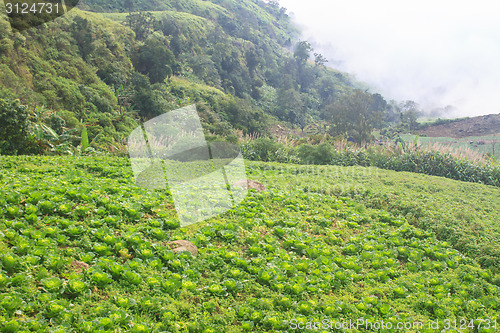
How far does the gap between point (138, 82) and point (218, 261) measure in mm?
19272

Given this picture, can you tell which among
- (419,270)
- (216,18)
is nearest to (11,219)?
(419,270)

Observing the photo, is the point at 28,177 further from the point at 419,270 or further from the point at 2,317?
the point at 419,270

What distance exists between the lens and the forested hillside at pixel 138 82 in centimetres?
1098

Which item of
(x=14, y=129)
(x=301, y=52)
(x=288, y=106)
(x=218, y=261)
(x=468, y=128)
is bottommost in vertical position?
(x=218, y=261)

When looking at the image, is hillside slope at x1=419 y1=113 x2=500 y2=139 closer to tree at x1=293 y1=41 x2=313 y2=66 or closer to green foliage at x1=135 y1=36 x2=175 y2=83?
tree at x1=293 y1=41 x2=313 y2=66

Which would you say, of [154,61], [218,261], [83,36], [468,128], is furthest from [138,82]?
[468,128]

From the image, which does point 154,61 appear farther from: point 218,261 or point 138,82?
point 218,261

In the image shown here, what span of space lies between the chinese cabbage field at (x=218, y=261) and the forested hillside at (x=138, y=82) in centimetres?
444

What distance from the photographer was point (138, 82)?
20.7 meters

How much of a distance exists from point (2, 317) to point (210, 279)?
5.85 feet

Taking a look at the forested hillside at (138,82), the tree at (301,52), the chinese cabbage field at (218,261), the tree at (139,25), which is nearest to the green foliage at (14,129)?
the forested hillside at (138,82)

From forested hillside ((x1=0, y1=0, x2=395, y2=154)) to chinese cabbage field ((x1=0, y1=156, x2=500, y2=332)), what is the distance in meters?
4.44

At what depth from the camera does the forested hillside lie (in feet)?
36.0

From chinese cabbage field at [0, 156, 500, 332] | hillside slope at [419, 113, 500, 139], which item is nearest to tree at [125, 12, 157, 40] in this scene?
→ chinese cabbage field at [0, 156, 500, 332]
